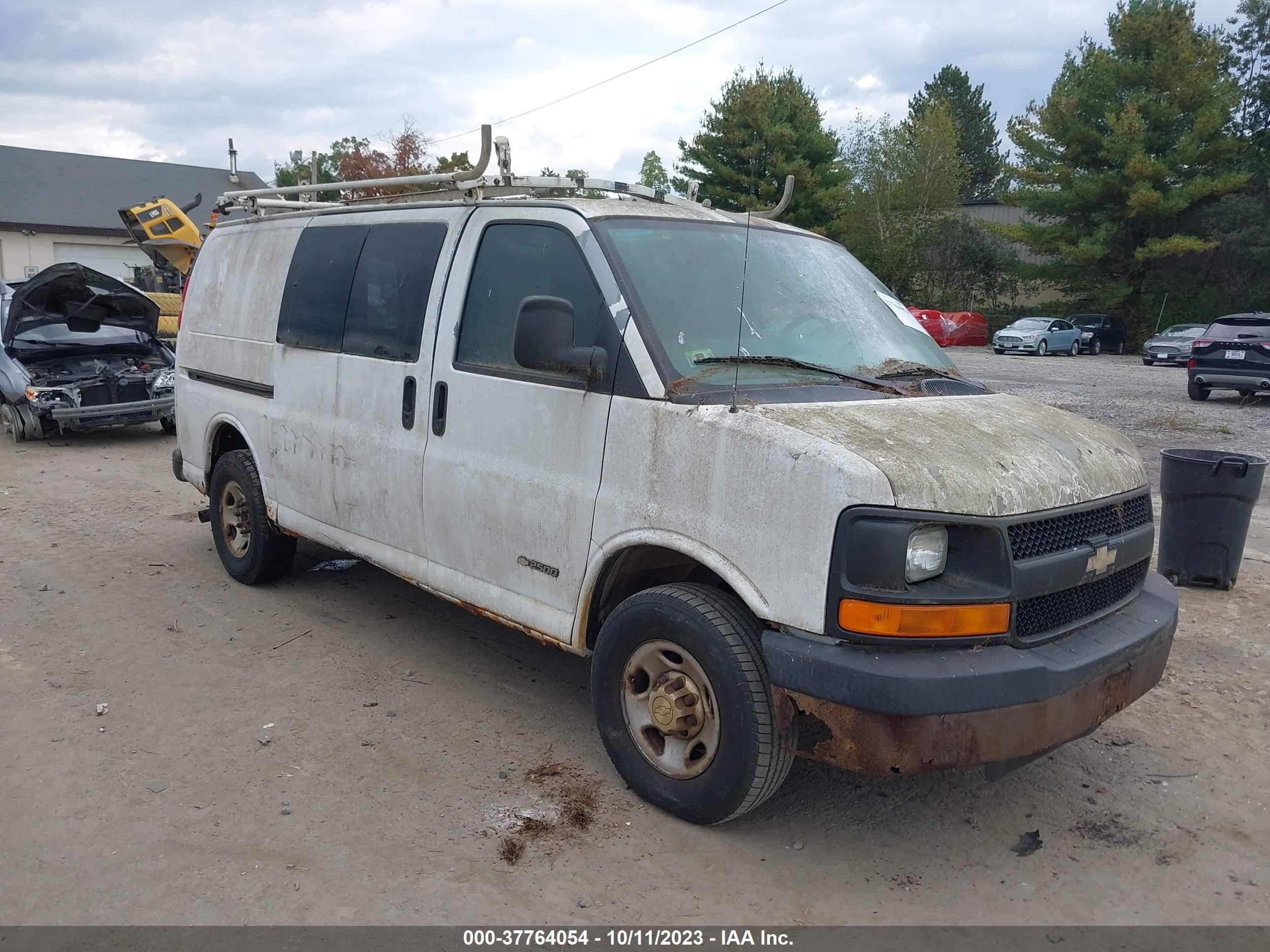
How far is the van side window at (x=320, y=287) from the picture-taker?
511 cm

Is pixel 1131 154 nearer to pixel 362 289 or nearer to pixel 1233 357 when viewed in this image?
pixel 1233 357

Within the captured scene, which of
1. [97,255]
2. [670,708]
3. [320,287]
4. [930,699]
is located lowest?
→ [670,708]

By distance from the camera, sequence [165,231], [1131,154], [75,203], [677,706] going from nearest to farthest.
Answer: [677,706] < [165,231] < [1131,154] < [75,203]

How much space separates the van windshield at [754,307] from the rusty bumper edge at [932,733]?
1.21m

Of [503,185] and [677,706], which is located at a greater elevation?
[503,185]

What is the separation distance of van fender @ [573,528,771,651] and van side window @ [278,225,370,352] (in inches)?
82.4

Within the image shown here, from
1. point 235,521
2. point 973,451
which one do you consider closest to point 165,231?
point 235,521

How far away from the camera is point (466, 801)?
3785 mm

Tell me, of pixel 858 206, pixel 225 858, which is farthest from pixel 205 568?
pixel 858 206

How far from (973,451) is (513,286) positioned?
1.97 m

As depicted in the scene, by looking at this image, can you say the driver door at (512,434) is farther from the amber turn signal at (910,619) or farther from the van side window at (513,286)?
the amber turn signal at (910,619)

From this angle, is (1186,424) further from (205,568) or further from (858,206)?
(858,206)

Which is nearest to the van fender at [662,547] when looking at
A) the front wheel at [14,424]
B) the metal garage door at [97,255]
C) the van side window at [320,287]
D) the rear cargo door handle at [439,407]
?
the rear cargo door handle at [439,407]

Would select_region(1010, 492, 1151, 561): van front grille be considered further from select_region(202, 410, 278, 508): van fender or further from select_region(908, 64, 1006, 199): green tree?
select_region(908, 64, 1006, 199): green tree
